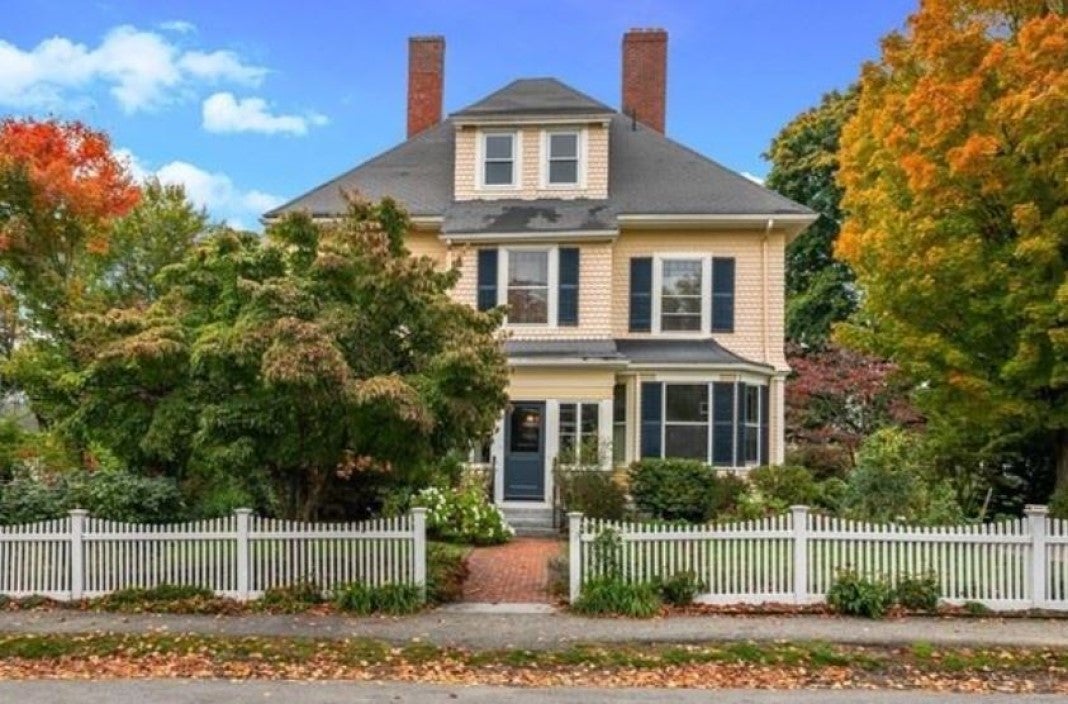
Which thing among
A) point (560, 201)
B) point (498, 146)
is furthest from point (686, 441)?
point (498, 146)

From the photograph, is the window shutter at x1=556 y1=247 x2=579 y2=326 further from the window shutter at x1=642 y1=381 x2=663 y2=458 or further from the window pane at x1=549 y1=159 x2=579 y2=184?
the window shutter at x1=642 y1=381 x2=663 y2=458

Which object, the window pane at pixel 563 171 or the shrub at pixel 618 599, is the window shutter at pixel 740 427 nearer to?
the window pane at pixel 563 171

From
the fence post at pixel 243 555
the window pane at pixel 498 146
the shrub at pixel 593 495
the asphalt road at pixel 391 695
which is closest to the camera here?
the asphalt road at pixel 391 695

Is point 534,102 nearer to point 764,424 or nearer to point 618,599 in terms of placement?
point 764,424

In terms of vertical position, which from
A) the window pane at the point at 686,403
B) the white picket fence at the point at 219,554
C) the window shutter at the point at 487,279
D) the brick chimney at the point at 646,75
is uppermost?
the brick chimney at the point at 646,75

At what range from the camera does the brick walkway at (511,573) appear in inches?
441

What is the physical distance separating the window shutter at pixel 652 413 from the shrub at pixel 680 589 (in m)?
8.43

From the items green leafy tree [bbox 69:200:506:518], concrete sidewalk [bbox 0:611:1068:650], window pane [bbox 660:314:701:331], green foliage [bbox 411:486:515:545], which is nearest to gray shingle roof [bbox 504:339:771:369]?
window pane [bbox 660:314:701:331]

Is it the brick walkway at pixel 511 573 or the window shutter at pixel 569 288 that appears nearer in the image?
the brick walkway at pixel 511 573

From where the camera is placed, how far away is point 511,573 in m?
12.9

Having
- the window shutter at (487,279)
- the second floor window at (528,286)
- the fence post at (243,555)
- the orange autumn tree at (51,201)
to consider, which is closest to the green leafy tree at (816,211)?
the second floor window at (528,286)

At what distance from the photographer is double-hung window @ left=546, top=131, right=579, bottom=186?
2045 centimetres

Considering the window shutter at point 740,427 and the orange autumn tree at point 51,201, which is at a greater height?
the orange autumn tree at point 51,201

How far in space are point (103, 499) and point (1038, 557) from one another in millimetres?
12131
